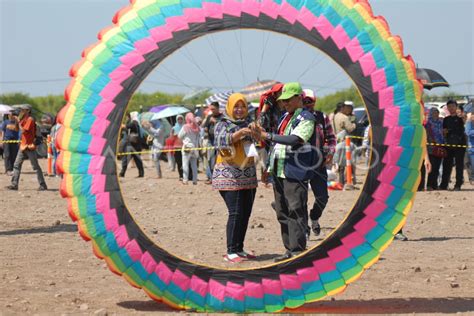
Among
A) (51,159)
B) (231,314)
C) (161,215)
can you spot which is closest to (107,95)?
(231,314)

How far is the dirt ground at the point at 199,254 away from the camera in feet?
25.5

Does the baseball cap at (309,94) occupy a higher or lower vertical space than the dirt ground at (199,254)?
higher

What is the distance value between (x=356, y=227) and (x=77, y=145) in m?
2.25

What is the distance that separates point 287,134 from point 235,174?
1.58 metres

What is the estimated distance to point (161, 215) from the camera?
576 inches

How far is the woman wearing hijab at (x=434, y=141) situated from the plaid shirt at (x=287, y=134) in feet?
35.2

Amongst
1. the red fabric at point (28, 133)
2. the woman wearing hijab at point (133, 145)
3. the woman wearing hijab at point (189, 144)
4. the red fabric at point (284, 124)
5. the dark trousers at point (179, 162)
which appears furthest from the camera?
the woman wearing hijab at point (133, 145)

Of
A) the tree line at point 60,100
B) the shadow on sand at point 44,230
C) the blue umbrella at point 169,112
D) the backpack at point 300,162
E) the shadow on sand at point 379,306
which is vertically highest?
the tree line at point 60,100

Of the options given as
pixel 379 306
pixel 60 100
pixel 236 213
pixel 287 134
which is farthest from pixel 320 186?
pixel 60 100

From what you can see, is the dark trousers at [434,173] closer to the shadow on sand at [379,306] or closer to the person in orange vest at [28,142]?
the person in orange vest at [28,142]

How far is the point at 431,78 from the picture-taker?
23.8 m

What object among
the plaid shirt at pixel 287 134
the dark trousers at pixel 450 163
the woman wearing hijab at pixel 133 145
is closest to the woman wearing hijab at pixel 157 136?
the woman wearing hijab at pixel 133 145

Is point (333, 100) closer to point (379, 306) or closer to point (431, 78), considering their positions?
point (431, 78)

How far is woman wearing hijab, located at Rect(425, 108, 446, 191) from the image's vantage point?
1897 cm
